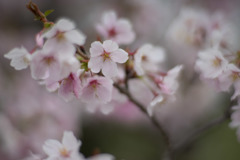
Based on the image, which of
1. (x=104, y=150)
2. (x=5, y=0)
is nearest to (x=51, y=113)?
(x=104, y=150)

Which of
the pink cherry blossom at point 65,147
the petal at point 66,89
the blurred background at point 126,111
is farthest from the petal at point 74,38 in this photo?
the blurred background at point 126,111

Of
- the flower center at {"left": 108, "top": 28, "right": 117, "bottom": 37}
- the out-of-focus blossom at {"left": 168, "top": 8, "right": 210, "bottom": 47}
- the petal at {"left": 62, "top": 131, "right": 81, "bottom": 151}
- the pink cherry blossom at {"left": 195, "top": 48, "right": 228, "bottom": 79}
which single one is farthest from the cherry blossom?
the out-of-focus blossom at {"left": 168, "top": 8, "right": 210, "bottom": 47}

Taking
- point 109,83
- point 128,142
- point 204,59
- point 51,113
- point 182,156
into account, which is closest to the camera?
point 109,83

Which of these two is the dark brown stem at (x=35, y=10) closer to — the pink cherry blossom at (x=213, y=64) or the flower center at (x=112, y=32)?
the flower center at (x=112, y=32)

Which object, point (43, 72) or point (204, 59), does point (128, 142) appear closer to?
point (204, 59)

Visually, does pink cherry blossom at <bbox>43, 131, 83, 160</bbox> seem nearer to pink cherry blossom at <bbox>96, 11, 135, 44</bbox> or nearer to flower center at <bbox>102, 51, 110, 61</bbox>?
flower center at <bbox>102, 51, 110, 61</bbox>

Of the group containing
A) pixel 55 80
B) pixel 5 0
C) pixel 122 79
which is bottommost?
pixel 55 80

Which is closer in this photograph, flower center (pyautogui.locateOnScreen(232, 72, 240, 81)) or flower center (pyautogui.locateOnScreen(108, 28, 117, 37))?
flower center (pyautogui.locateOnScreen(232, 72, 240, 81))
